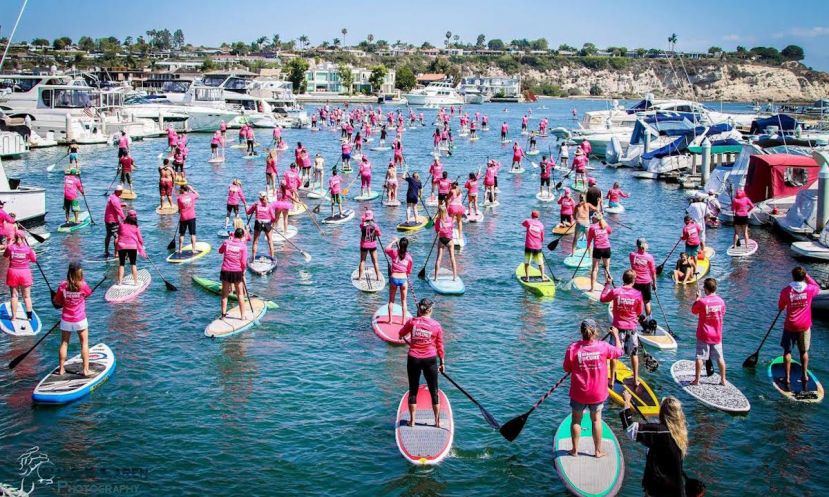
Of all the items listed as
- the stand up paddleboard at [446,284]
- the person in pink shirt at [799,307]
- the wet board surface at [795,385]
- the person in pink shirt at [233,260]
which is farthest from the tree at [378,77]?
the person in pink shirt at [799,307]

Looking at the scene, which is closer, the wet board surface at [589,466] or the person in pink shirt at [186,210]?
the wet board surface at [589,466]

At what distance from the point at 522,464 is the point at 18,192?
22.9m

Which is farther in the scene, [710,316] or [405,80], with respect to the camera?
[405,80]

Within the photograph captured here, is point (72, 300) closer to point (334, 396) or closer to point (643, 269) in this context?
point (334, 396)

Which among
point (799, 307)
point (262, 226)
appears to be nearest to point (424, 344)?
point (799, 307)

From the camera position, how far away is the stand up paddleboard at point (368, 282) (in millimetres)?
21172

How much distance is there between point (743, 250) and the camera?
26.6 metres

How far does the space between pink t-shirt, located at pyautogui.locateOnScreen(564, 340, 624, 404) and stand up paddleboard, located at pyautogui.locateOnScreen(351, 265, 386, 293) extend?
10.8 metres

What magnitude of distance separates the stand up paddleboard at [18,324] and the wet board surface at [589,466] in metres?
12.3

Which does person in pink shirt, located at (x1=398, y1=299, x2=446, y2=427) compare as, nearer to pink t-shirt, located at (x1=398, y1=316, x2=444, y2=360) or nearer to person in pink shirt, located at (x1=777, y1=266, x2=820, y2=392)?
pink t-shirt, located at (x1=398, y1=316, x2=444, y2=360)

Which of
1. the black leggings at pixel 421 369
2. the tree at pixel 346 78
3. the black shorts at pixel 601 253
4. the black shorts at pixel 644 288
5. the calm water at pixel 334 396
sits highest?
the tree at pixel 346 78

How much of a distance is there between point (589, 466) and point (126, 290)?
1403cm

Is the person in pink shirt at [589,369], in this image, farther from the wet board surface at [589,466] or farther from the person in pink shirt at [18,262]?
the person in pink shirt at [18,262]

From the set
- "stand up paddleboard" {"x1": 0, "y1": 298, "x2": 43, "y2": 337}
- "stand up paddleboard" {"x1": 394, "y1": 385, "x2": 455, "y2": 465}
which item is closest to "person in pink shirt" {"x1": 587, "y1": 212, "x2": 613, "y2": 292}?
"stand up paddleboard" {"x1": 394, "y1": 385, "x2": 455, "y2": 465}
